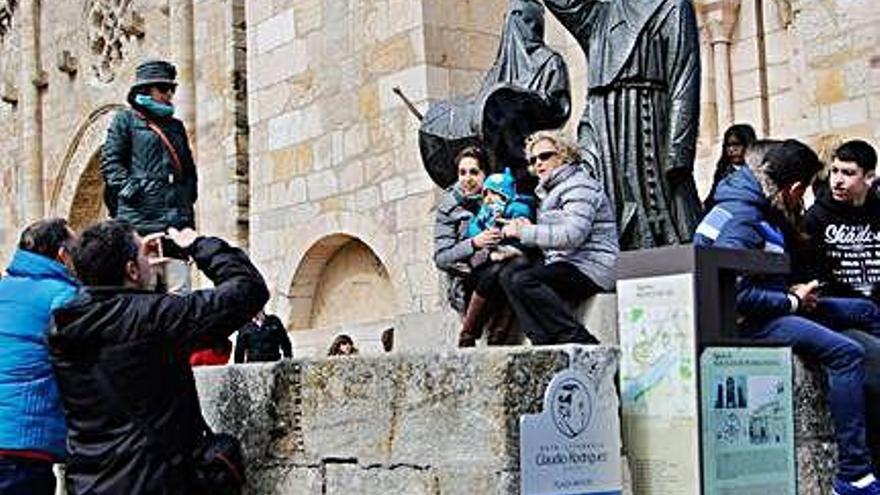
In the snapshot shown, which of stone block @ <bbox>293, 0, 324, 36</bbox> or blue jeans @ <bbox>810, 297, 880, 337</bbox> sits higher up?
stone block @ <bbox>293, 0, 324, 36</bbox>

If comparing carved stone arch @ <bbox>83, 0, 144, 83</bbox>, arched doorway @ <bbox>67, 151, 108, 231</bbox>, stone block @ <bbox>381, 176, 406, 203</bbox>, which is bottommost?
stone block @ <bbox>381, 176, 406, 203</bbox>

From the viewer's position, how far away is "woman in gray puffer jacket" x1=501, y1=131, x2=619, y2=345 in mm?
5574

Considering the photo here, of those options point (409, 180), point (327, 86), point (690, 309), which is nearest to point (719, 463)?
point (690, 309)

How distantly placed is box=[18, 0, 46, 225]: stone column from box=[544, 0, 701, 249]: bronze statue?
42.7ft

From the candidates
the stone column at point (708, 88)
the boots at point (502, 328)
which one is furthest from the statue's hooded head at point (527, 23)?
the stone column at point (708, 88)

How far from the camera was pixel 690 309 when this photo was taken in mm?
4227

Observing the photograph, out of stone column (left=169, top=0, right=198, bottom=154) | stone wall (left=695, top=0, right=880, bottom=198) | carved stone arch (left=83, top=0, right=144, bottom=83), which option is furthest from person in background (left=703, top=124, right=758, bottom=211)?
carved stone arch (left=83, top=0, right=144, bottom=83)

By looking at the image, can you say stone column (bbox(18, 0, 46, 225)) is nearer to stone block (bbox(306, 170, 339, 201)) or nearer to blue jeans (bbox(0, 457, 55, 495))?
stone block (bbox(306, 170, 339, 201))

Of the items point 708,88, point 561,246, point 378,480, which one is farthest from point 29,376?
point 708,88

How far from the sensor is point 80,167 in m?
17.5

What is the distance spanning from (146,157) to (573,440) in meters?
4.02

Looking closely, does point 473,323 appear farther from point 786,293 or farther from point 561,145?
point 786,293

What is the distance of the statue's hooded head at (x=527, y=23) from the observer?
7.18m

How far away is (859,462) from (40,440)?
265 centimetres
